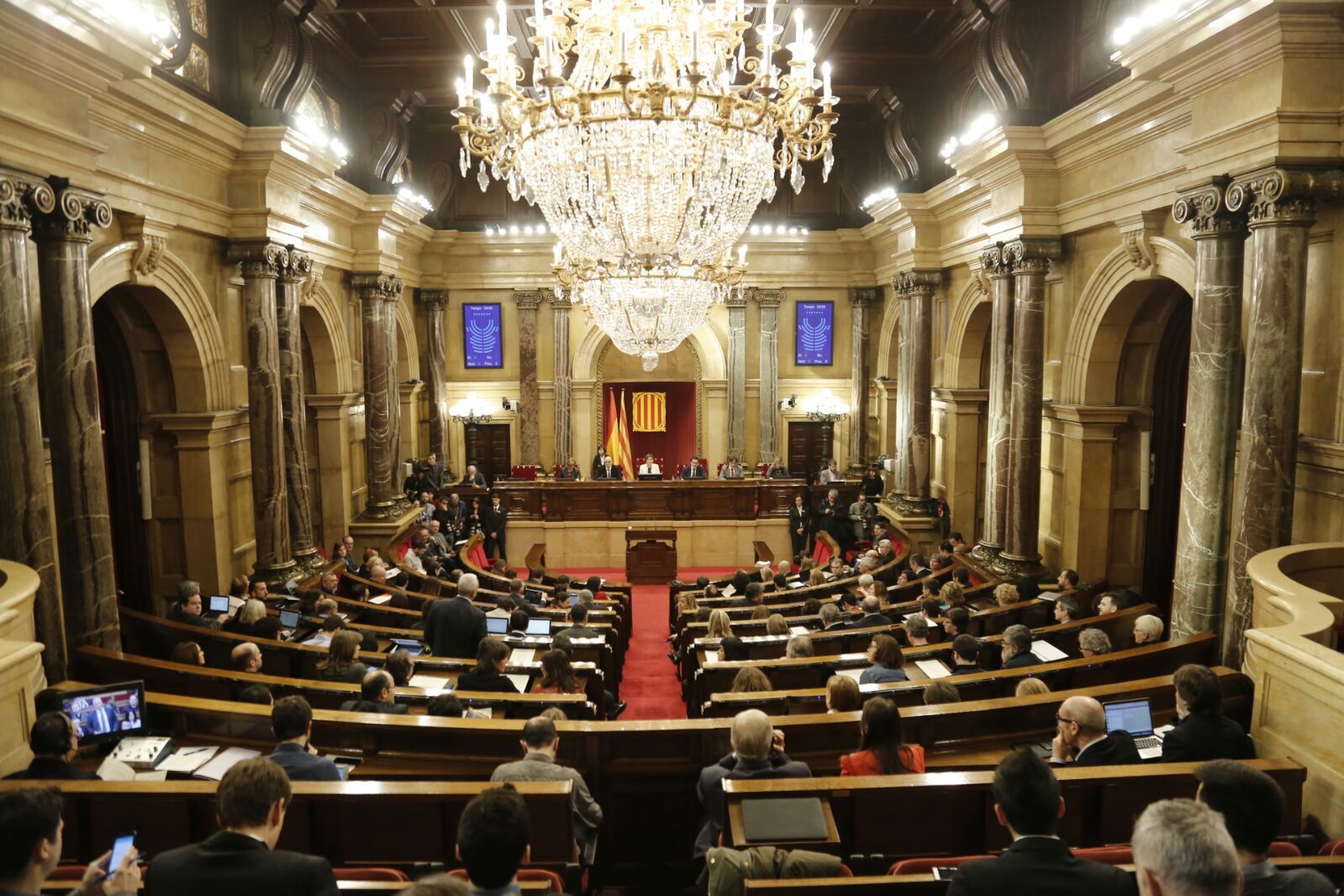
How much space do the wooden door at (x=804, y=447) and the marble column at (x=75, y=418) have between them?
557 inches

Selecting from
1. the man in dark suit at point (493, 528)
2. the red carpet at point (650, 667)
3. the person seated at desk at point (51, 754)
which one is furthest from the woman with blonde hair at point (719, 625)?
the man in dark suit at point (493, 528)

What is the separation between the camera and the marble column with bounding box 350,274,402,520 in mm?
14297

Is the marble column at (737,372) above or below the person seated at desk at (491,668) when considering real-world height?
above

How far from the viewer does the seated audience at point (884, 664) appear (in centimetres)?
594

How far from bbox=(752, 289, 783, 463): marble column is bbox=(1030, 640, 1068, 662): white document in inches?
468

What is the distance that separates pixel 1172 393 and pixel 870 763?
25.6 feet

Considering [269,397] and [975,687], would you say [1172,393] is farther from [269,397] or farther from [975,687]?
[269,397]

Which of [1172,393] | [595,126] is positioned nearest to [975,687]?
[595,126]

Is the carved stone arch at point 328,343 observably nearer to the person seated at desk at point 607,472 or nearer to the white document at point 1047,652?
the person seated at desk at point 607,472

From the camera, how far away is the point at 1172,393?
1002 centimetres

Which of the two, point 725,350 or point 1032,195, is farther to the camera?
point 725,350

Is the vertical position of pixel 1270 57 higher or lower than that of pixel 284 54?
lower

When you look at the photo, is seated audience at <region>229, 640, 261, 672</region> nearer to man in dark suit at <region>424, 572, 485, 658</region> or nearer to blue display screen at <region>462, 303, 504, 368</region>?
man in dark suit at <region>424, 572, 485, 658</region>

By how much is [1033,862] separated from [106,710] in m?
5.03
